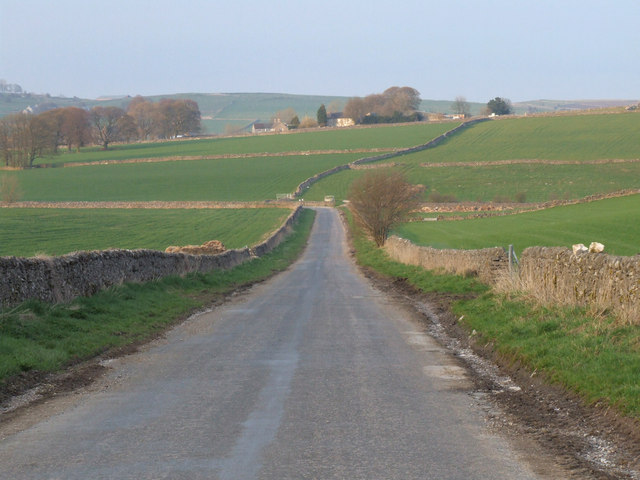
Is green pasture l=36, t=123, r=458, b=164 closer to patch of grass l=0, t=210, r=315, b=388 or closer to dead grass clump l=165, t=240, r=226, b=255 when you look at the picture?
dead grass clump l=165, t=240, r=226, b=255

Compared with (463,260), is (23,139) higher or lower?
higher

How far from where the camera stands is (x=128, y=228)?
59.9 m

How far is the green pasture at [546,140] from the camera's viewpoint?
110m

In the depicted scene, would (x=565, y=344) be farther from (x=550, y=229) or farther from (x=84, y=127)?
(x=84, y=127)

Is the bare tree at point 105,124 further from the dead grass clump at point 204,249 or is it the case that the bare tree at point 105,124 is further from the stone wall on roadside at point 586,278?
the stone wall on roadside at point 586,278

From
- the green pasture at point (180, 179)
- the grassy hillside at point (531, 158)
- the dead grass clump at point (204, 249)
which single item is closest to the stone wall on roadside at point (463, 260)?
the dead grass clump at point (204, 249)

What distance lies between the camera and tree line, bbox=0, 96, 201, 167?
120188 mm

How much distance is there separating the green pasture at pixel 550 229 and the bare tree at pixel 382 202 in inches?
92.4

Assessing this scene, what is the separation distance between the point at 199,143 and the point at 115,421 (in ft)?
515

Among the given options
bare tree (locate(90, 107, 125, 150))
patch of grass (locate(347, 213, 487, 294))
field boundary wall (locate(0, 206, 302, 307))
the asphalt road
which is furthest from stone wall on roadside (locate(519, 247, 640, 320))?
bare tree (locate(90, 107, 125, 150))

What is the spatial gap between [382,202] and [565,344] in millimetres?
38870

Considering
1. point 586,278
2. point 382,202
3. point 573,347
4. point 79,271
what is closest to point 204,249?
point 382,202

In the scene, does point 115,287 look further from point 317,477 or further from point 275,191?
point 275,191

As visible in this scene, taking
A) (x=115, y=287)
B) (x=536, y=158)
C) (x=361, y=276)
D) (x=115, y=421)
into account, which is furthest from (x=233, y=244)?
(x=536, y=158)
